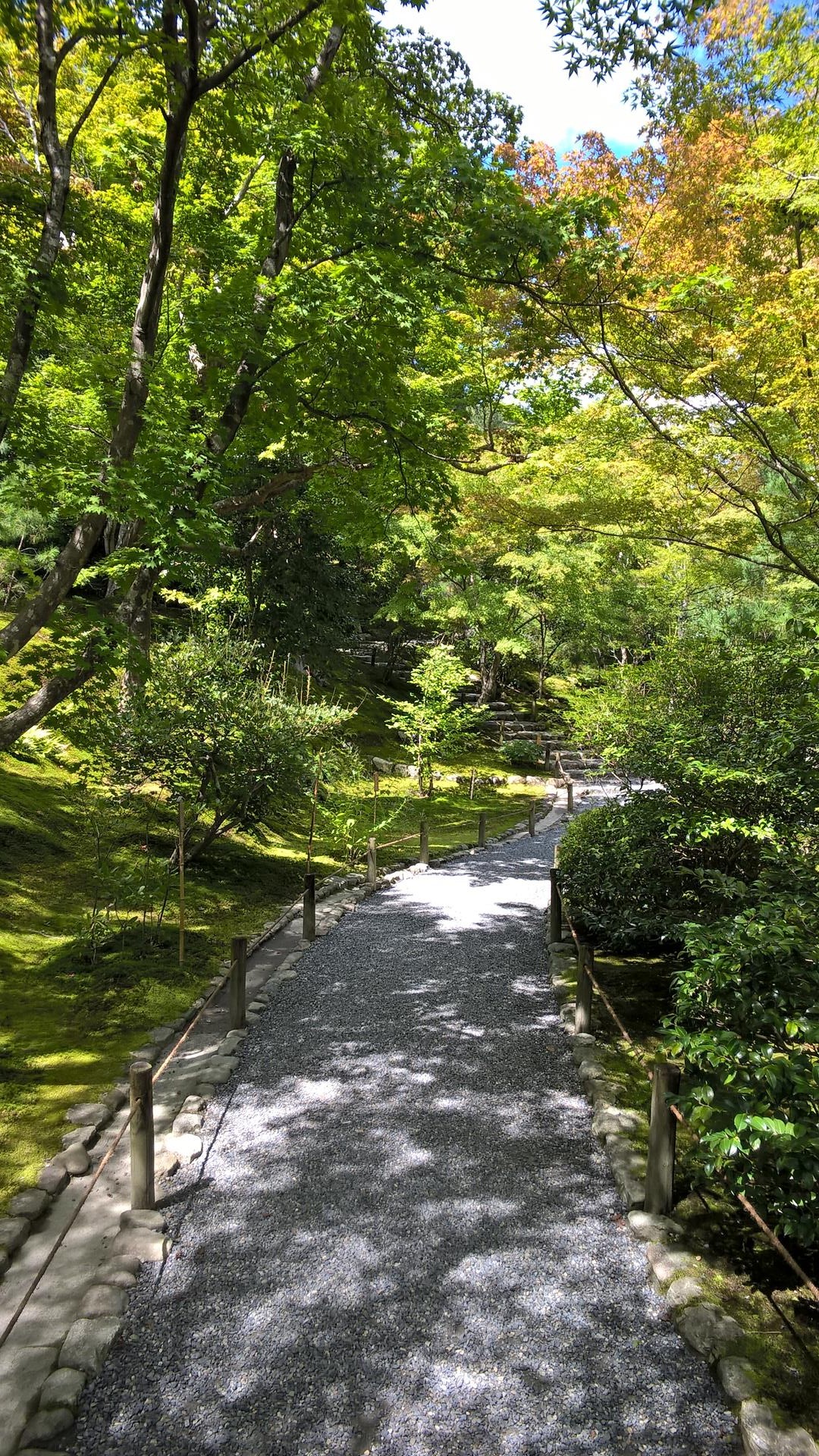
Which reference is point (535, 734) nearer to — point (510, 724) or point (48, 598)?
point (510, 724)

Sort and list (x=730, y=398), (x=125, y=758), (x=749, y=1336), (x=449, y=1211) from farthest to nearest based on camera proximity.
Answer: (x=125, y=758), (x=730, y=398), (x=449, y=1211), (x=749, y=1336)

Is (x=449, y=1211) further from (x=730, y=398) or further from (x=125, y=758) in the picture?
(x=730, y=398)

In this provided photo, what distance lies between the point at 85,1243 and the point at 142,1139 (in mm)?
482

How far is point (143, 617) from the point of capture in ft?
30.0

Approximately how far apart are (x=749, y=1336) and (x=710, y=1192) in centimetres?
99

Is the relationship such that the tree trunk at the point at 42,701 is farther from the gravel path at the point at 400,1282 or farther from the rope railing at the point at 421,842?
the rope railing at the point at 421,842

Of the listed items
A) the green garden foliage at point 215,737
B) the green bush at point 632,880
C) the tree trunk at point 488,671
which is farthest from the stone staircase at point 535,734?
the green bush at point 632,880

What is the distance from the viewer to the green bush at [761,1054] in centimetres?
281

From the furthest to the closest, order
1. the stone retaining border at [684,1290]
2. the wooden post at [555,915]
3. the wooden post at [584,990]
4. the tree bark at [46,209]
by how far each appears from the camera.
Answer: the wooden post at [555,915]
the wooden post at [584,990]
the tree bark at [46,209]
the stone retaining border at [684,1290]

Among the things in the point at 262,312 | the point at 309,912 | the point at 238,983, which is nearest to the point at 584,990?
the point at 238,983

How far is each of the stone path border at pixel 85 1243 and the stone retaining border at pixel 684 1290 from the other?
7.75 feet

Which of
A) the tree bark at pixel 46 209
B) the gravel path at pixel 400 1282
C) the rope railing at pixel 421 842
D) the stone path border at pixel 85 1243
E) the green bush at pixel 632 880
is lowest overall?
the gravel path at pixel 400 1282

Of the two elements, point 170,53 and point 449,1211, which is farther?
point 170,53

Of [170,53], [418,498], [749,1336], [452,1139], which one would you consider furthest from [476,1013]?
[170,53]
